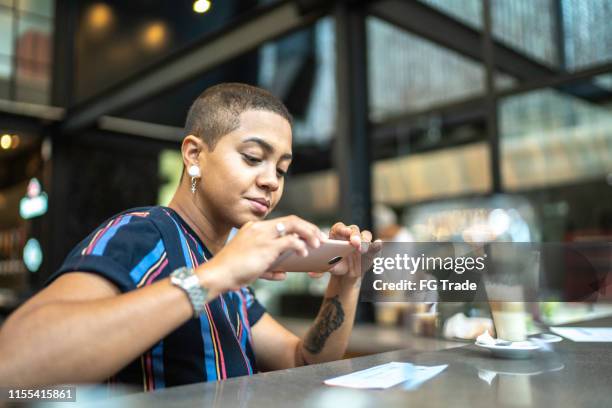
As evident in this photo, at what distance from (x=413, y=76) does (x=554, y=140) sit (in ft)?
5.21

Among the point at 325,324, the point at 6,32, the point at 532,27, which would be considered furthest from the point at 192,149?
the point at 6,32

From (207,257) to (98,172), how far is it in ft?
20.4

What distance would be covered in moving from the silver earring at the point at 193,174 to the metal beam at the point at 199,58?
9.80 ft

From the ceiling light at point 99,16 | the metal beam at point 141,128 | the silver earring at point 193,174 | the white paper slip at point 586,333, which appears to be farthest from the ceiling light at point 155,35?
the white paper slip at point 586,333

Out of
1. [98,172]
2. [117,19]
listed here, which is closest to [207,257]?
[117,19]

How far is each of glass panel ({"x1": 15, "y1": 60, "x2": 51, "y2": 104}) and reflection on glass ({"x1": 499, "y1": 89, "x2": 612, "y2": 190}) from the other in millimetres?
5127

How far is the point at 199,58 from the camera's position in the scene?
478cm

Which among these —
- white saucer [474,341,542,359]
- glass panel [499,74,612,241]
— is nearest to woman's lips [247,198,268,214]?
white saucer [474,341,542,359]

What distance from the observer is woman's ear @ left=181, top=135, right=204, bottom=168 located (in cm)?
121

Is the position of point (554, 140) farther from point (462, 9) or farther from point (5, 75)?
point (5, 75)

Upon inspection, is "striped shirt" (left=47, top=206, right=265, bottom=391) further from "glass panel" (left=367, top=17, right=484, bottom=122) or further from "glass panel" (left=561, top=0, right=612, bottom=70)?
"glass panel" (left=367, top=17, right=484, bottom=122)

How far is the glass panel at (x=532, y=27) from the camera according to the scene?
4.35 metres

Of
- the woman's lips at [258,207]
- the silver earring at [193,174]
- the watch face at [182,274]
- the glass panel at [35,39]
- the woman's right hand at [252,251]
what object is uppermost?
the glass panel at [35,39]

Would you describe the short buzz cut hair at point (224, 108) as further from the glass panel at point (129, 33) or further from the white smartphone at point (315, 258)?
the glass panel at point (129, 33)
